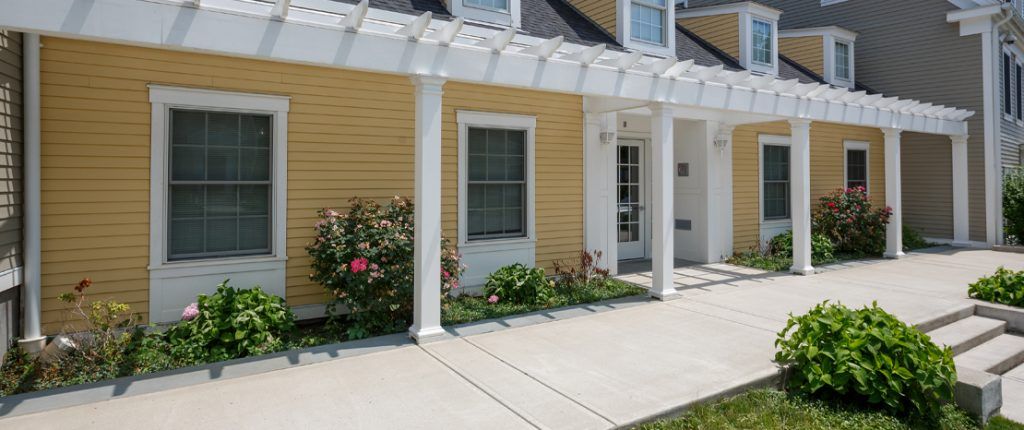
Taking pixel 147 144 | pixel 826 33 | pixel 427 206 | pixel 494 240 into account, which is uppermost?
pixel 826 33

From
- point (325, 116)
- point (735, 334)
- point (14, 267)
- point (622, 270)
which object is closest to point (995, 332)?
point (735, 334)

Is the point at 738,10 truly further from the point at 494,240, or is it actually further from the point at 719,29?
the point at 494,240

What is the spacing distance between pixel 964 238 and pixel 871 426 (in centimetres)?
1128

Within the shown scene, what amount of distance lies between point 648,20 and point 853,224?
17.9 feet

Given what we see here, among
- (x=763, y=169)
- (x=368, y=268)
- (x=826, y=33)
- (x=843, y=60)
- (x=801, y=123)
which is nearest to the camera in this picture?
(x=368, y=268)

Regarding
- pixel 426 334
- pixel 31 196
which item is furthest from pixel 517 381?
pixel 31 196

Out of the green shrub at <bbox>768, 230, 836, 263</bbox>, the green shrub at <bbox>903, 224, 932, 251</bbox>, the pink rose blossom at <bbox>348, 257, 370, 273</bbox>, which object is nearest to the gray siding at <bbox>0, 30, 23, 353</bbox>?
the pink rose blossom at <bbox>348, 257, 370, 273</bbox>

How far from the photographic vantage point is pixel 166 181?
16.6 ft

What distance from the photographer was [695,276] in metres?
8.19

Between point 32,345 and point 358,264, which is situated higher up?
point 358,264

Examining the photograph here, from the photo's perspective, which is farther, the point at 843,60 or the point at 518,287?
the point at 843,60

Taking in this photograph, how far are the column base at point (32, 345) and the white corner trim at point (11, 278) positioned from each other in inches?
18.8

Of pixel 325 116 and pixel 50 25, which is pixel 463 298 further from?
pixel 50 25

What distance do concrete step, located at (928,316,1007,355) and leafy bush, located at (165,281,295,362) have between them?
19.7ft
